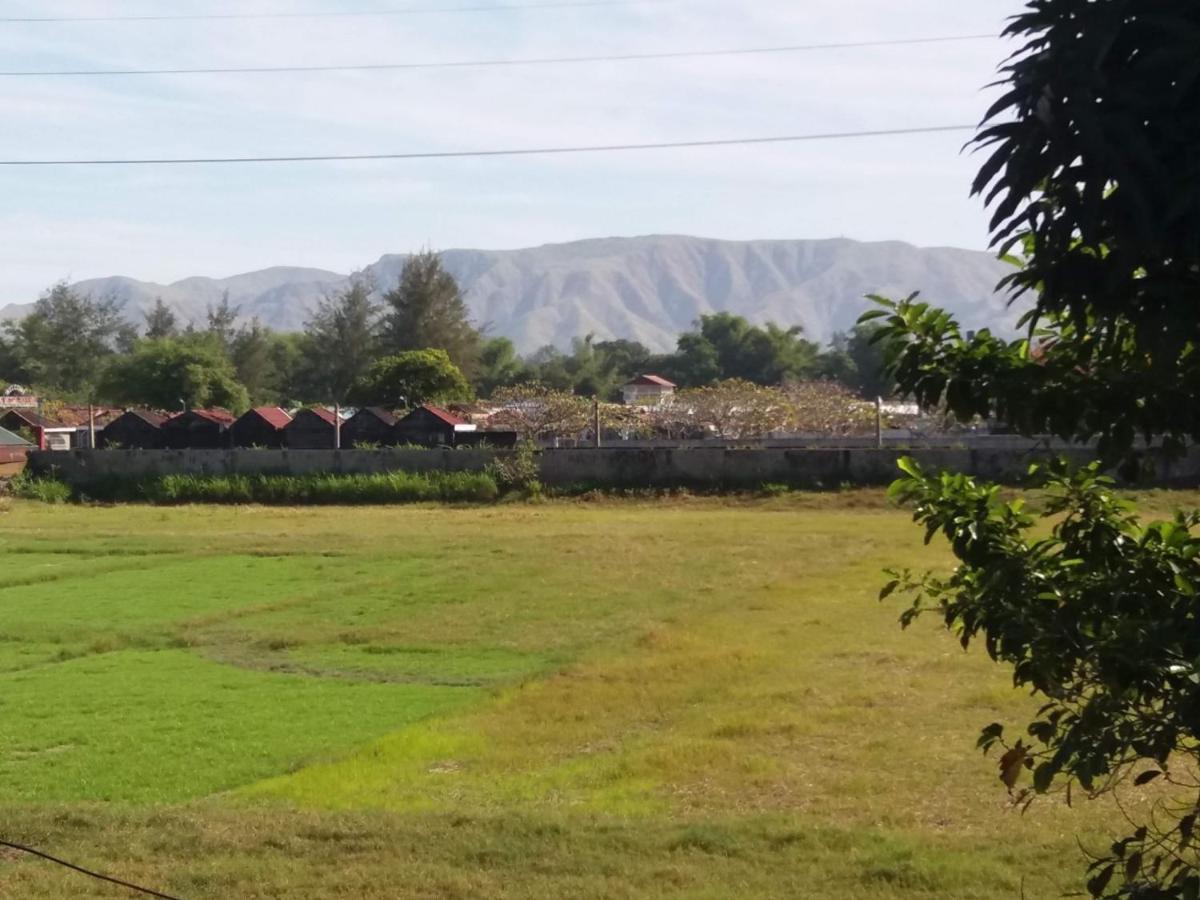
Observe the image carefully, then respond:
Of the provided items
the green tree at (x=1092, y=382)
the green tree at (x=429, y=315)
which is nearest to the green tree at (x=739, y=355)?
the green tree at (x=429, y=315)

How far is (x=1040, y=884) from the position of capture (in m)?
7.21

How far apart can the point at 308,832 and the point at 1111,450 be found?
5.99 meters

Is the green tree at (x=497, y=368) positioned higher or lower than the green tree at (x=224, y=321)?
lower

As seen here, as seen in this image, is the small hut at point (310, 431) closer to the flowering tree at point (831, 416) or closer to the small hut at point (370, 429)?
the small hut at point (370, 429)

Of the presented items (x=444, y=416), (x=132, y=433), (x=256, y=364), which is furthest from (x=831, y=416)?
(x=256, y=364)

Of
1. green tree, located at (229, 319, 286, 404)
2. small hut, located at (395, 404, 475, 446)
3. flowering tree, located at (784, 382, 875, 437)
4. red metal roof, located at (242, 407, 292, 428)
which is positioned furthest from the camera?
green tree, located at (229, 319, 286, 404)

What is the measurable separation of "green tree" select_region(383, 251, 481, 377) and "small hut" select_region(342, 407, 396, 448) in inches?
1164

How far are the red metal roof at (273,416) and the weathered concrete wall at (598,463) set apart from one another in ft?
18.8

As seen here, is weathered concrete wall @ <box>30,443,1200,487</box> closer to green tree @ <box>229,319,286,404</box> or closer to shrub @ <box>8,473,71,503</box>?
shrub @ <box>8,473,71,503</box>

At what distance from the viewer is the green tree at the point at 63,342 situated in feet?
292

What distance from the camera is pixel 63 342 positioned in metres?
89.8

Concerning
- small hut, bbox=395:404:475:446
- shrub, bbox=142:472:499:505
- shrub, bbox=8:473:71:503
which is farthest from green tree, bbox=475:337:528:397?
shrub, bbox=8:473:71:503

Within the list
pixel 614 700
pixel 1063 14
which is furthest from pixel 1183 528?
pixel 614 700

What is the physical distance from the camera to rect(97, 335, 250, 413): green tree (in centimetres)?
6862
